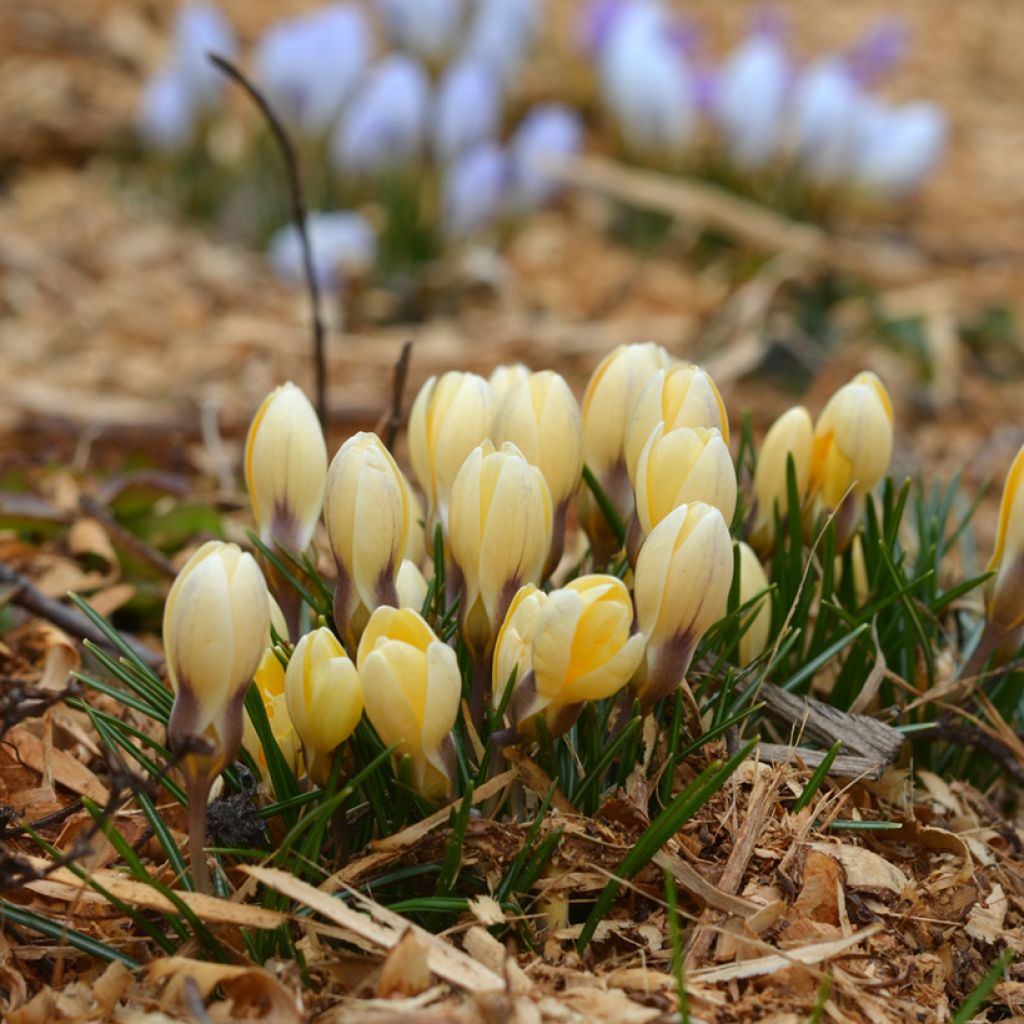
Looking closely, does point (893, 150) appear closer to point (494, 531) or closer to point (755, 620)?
point (755, 620)

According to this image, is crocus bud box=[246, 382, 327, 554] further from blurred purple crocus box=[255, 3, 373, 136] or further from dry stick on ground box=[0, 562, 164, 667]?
blurred purple crocus box=[255, 3, 373, 136]

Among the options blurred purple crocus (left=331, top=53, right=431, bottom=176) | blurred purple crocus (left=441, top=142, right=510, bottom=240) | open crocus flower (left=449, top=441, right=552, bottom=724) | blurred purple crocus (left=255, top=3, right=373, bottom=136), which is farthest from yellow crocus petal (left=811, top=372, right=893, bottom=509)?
blurred purple crocus (left=255, top=3, right=373, bottom=136)

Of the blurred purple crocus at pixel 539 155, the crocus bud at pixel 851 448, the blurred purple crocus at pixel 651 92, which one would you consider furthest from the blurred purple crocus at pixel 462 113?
the crocus bud at pixel 851 448

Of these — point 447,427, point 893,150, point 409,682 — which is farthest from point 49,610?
point 893,150

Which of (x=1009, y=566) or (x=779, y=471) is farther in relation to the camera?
(x=779, y=471)

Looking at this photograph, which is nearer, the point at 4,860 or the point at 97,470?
the point at 4,860

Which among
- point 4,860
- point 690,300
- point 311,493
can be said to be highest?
point 311,493

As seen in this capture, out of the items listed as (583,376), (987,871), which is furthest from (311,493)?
(583,376)

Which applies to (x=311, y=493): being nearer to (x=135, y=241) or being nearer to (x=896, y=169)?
(x=135, y=241)
